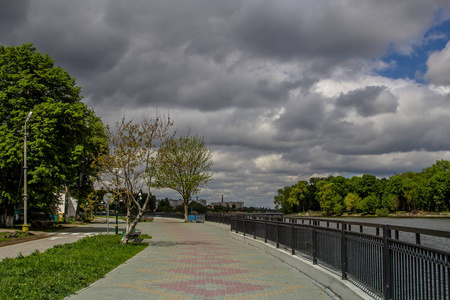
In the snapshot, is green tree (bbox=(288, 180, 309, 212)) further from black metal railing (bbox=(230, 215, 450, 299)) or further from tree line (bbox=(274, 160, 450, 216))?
black metal railing (bbox=(230, 215, 450, 299))

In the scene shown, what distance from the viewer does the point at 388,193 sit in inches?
4333

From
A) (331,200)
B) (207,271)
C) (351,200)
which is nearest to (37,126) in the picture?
(207,271)

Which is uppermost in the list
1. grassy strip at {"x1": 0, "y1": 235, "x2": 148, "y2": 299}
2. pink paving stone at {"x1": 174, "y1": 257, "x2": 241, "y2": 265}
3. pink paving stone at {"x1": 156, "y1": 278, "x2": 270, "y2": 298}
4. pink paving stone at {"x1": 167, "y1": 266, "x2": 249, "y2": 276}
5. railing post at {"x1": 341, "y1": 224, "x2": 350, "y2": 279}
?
railing post at {"x1": 341, "y1": 224, "x2": 350, "y2": 279}

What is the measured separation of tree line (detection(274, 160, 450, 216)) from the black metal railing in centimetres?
9539

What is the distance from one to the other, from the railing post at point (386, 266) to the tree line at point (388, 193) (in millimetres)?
98202

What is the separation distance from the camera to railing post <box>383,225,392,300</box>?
606 cm

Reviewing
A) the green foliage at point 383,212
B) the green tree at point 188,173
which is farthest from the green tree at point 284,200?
the green tree at point 188,173

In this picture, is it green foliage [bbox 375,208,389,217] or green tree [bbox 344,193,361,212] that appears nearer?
green foliage [bbox 375,208,389,217]

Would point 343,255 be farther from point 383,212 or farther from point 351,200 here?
point 351,200

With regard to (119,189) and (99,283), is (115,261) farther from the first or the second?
(119,189)

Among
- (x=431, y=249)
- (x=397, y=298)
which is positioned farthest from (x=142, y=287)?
(x=431, y=249)

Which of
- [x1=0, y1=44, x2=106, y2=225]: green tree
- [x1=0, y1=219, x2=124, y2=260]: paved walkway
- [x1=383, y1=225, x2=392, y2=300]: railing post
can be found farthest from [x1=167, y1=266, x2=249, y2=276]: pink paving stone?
[x1=0, y1=44, x2=106, y2=225]: green tree

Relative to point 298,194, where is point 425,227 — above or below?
below

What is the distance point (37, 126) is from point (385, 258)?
2888 centimetres
